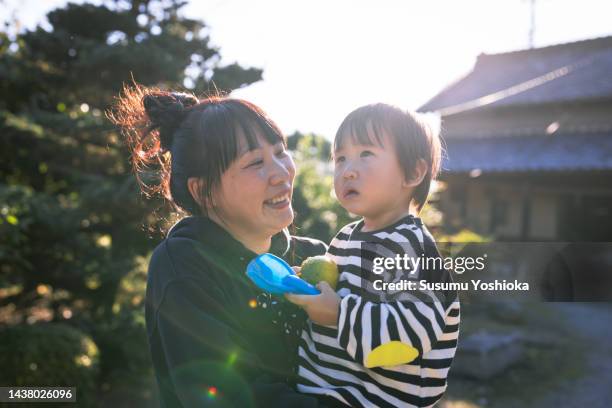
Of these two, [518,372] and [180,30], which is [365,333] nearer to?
[180,30]

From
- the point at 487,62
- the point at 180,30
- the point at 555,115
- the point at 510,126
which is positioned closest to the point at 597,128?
the point at 555,115

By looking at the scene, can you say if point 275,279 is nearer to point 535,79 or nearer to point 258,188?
point 258,188

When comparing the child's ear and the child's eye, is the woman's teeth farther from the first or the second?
the child's ear

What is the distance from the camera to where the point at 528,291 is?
2318 mm

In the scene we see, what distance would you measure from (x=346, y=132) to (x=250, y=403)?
3.16 ft

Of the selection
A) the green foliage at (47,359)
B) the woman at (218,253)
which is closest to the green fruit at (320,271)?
the woman at (218,253)

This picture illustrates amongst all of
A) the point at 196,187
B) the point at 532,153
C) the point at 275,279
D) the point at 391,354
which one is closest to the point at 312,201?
the point at 532,153

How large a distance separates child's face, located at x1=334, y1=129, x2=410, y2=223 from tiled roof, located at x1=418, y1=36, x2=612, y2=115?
14358 mm

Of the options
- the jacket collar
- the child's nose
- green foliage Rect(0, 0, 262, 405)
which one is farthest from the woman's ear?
green foliage Rect(0, 0, 262, 405)

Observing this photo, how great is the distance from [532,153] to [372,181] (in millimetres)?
12867

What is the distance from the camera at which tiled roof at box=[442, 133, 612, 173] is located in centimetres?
1198

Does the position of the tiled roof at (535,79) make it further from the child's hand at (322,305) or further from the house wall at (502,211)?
the child's hand at (322,305)

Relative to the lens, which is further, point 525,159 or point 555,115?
point 555,115

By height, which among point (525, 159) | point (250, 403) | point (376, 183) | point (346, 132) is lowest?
point (250, 403)
